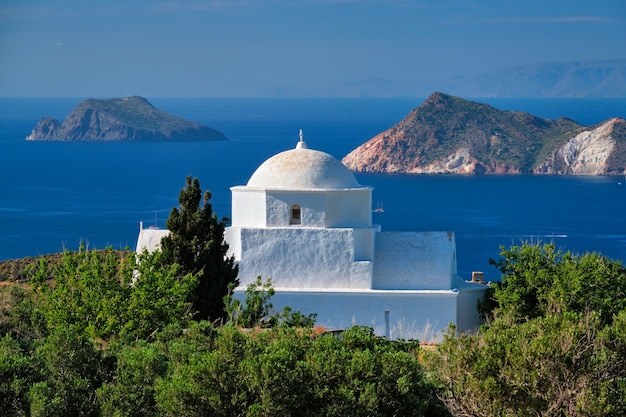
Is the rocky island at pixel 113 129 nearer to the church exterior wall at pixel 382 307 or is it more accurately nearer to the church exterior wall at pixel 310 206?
the church exterior wall at pixel 310 206

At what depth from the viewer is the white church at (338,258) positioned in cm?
2428

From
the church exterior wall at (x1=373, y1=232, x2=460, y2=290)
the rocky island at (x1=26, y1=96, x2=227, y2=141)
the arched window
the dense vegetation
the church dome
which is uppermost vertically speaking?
the rocky island at (x1=26, y1=96, x2=227, y2=141)

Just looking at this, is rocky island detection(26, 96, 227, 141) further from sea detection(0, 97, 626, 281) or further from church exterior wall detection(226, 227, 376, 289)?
church exterior wall detection(226, 227, 376, 289)

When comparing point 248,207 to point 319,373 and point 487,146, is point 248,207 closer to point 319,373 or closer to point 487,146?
point 319,373

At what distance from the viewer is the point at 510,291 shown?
24047mm

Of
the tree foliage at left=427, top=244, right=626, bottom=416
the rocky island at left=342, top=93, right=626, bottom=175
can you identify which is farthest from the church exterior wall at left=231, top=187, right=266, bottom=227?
the rocky island at left=342, top=93, right=626, bottom=175

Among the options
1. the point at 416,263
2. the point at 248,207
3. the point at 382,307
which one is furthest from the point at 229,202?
the point at 382,307

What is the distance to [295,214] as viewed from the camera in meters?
25.1

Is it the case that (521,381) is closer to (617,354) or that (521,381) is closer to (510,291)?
(617,354)

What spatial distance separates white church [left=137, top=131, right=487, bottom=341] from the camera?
2428cm

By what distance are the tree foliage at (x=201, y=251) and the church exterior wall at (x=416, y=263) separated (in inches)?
124

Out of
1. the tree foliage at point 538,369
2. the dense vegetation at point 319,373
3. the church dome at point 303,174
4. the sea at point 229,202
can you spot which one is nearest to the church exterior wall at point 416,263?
the church dome at point 303,174

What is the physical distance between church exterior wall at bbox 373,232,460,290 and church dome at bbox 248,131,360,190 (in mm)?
1702

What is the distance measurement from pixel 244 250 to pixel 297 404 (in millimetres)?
10298
